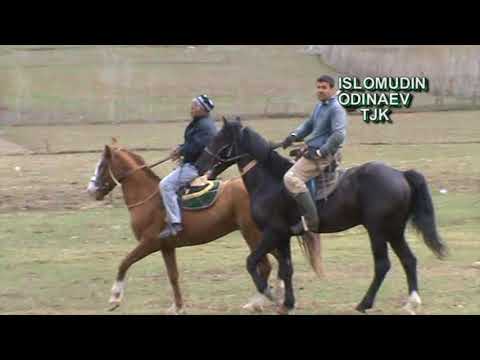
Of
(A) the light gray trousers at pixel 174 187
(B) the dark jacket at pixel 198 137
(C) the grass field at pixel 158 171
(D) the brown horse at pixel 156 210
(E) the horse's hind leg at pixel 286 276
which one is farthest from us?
(C) the grass field at pixel 158 171

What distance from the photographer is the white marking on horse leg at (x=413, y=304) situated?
1014 centimetres

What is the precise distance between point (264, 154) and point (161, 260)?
4.42m

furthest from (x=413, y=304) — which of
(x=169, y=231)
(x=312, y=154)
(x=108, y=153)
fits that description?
(x=108, y=153)

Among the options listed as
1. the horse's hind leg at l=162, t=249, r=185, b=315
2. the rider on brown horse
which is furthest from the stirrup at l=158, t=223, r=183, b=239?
the horse's hind leg at l=162, t=249, r=185, b=315

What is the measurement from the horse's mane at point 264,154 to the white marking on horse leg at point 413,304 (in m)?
2.05

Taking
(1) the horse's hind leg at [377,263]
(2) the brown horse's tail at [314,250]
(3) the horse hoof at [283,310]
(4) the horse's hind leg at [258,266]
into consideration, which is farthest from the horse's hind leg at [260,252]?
(1) the horse's hind leg at [377,263]

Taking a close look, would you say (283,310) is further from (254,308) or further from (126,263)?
(126,263)

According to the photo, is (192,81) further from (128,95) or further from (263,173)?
(263,173)

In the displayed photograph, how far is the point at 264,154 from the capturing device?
10617 millimetres

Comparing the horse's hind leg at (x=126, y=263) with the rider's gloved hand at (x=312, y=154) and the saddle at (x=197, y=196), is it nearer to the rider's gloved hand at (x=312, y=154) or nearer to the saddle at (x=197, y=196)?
the saddle at (x=197, y=196)

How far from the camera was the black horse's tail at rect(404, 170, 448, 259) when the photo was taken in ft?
33.6

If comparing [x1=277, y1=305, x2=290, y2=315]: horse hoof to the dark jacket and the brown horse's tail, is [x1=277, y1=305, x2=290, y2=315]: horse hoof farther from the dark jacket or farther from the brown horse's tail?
the dark jacket

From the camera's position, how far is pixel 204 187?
11.5m

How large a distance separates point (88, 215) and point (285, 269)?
8.35 meters
